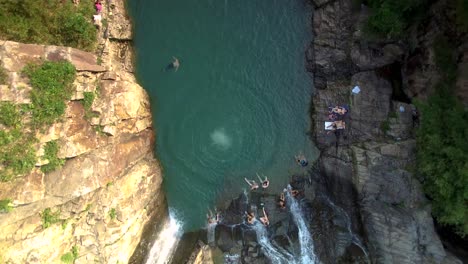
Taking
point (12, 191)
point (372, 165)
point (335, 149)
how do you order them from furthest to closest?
point (335, 149) → point (372, 165) → point (12, 191)

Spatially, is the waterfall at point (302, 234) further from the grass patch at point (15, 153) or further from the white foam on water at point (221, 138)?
the grass patch at point (15, 153)

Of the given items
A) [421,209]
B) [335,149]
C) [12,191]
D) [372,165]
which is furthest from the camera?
[335,149]

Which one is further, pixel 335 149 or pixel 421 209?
pixel 335 149

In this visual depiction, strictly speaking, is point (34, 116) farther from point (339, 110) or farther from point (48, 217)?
point (339, 110)

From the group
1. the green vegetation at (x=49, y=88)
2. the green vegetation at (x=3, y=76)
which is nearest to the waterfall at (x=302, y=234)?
the green vegetation at (x=49, y=88)

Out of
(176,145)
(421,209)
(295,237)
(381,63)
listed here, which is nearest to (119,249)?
(176,145)

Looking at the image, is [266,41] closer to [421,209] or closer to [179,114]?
[179,114]
